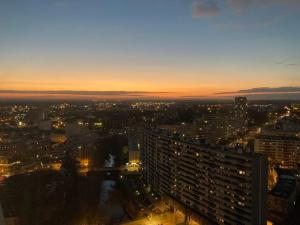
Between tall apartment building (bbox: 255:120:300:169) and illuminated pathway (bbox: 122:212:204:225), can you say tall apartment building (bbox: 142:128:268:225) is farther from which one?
tall apartment building (bbox: 255:120:300:169)

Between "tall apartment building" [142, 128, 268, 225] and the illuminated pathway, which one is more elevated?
"tall apartment building" [142, 128, 268, 225]

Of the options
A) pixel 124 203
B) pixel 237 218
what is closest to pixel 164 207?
pixel 124 203

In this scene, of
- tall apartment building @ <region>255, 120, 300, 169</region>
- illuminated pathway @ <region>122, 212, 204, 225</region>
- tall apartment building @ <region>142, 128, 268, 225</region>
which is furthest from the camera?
tall apartment building @ <region>255, 120, 300, 169</region>

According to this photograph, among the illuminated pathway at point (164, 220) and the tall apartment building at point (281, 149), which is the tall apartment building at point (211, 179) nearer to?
the illuminated pathway at point (164, 220)

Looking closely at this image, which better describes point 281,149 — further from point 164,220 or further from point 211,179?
point 164,220

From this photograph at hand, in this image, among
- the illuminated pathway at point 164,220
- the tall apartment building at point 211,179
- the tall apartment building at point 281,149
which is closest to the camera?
the tall apartment building at point 211,179

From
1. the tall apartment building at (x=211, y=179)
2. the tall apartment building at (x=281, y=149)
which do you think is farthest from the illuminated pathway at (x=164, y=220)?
the tall apartment building at (x=281, y=149)

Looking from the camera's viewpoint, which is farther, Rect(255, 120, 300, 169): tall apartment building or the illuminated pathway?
Rect(255, 120, 300, 169): tall apartment building

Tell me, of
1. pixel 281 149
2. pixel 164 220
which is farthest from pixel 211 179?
pixel 281 149

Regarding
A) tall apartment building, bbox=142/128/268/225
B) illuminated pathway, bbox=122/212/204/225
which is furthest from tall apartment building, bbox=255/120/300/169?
illuminated pathway, bbox=122/212/204/225
